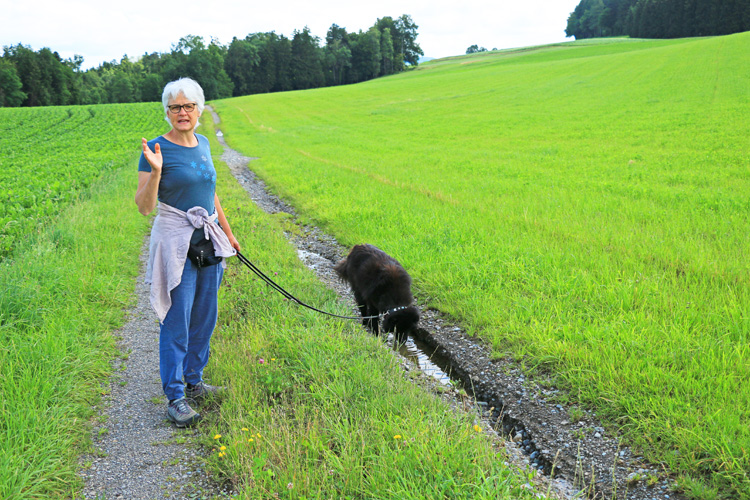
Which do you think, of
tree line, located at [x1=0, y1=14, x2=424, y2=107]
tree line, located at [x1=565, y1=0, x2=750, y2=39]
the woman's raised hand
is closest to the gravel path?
the woman's raised hand

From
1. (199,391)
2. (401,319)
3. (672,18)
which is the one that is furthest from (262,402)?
(672,18)

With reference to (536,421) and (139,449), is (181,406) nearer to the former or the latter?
(139,449)

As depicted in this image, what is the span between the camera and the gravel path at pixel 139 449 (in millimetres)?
2980

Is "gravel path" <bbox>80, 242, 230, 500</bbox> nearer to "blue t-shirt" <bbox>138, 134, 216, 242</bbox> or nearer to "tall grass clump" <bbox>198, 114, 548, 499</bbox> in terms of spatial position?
"tall grass clump" <bbox>198, 114, 548, 499</bbox>

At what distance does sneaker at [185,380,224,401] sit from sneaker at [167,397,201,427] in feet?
0.74

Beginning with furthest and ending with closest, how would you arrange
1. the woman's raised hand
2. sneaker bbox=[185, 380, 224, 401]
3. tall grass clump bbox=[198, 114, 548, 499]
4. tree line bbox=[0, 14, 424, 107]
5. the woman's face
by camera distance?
tree line bbox=[0, 14, 424, 107], sneaker bbox=[185, 380, 224, 401], the woman's face, the woman's raised hand, tall grass clump bbox=[198, 114, 548, 499]

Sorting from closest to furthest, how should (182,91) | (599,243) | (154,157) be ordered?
(154,157) < (182,91) < (599,243)

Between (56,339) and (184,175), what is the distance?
85.5 inches

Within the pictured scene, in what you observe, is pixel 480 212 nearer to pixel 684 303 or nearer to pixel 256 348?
pixel 684 303

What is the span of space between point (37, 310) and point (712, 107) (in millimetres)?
26369

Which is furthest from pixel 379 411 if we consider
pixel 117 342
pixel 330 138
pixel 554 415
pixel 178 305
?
pixel 330 138

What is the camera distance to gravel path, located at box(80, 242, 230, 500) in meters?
2.98

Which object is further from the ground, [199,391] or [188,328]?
[188,328]

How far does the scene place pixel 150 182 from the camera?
319cm
